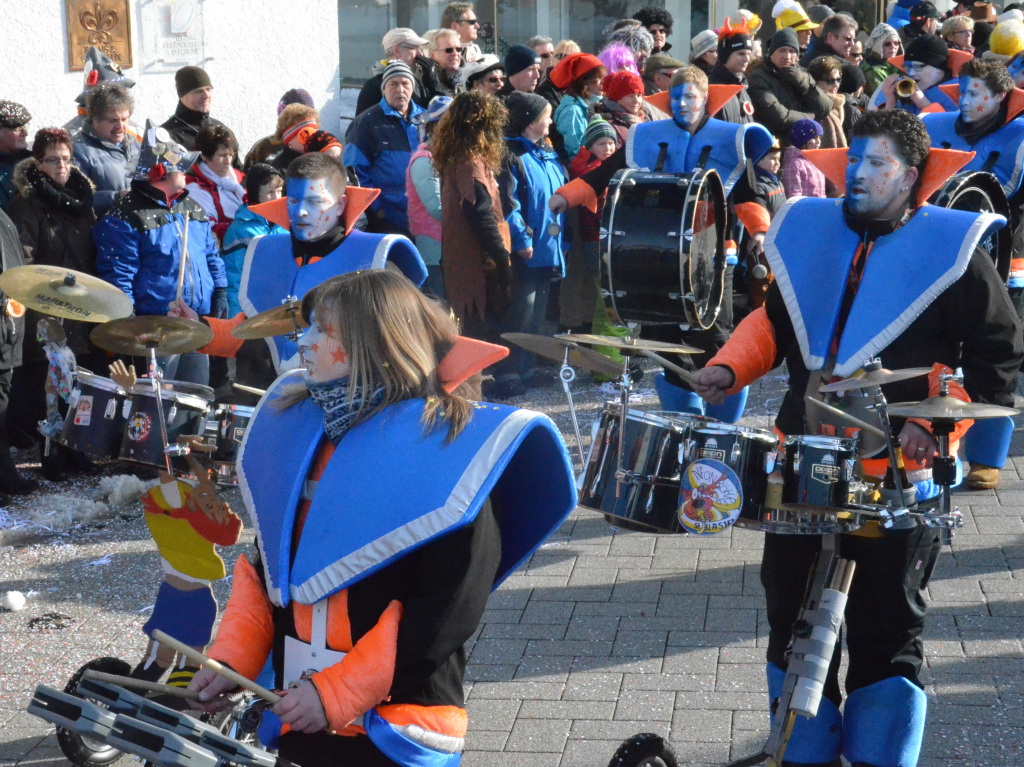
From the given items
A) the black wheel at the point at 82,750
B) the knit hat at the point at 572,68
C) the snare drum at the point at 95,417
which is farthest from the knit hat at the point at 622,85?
the black wheel at the point at 82,750

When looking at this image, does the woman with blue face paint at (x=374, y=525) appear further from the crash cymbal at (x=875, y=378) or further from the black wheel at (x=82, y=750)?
the black wheel at (x=82, y=750)

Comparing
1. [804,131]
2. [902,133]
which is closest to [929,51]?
[804,131]

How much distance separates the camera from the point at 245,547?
564 centimetres

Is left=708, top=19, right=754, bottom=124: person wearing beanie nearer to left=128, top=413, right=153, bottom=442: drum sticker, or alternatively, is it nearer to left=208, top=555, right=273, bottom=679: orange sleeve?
left=128, top=413, right=153, bottom=442: drum sticker

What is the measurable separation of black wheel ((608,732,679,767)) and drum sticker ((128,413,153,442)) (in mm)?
1860

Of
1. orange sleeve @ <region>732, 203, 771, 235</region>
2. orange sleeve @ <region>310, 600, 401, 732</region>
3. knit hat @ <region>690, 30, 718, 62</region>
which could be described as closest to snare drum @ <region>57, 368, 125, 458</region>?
orange sleeve @ <region>310, 600, 401, 732</region>

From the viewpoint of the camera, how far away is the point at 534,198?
7.77m

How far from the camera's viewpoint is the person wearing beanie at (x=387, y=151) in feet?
26.4

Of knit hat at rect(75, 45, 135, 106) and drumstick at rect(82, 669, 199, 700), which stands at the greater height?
knit hat at rect(75, 45, 135, 106)

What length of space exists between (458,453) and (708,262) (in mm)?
3578

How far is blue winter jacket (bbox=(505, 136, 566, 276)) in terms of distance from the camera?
7.67 m

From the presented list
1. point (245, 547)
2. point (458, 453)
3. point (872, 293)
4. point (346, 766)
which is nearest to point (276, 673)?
point (346, 766)

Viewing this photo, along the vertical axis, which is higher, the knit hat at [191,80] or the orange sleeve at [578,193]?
the knit hat at [191,80]

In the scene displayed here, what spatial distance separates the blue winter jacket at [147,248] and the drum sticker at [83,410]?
1986 mm
